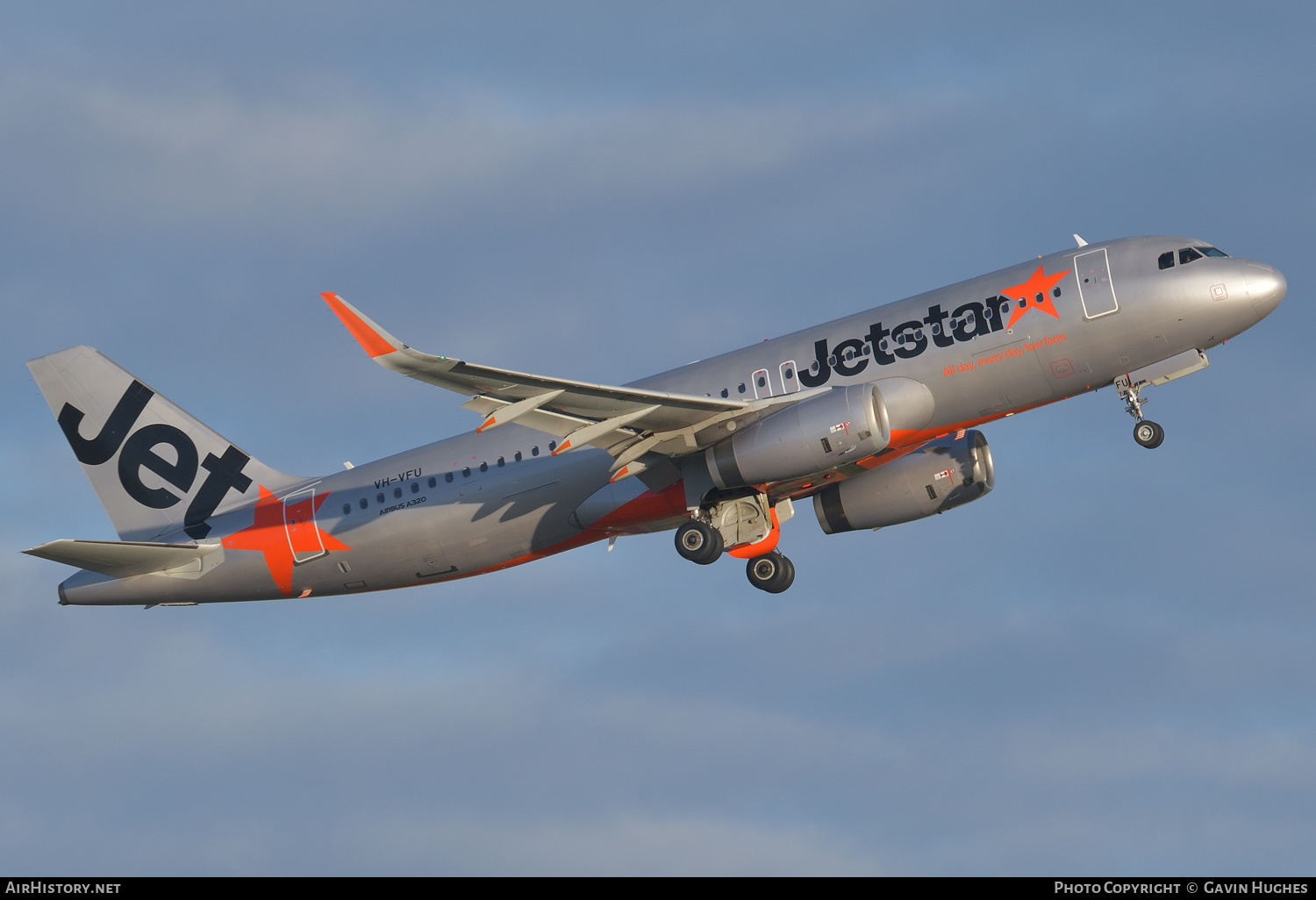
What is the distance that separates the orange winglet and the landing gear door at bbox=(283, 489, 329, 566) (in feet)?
44.8

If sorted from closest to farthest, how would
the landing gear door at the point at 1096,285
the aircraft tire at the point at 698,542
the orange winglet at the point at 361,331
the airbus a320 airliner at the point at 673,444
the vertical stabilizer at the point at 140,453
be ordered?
the orange winglet at the point at 361,331
the airbus a320 airliner at the point at 673,444
the landing gear door at the point at 1096,285
the aircraft tire at the point at 698,542
the vertical stabilizer at the point at 140,453

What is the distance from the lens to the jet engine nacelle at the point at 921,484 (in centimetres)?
4550

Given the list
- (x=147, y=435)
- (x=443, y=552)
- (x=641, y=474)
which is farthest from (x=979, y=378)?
(x=147, y=435)

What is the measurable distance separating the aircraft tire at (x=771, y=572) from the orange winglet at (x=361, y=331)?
16.4 meters

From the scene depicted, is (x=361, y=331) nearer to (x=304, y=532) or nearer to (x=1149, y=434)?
(x=304, y=532)

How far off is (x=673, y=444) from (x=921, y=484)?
907cm

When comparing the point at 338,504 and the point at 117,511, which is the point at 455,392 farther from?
the point at 117,511

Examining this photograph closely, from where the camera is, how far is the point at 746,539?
143 ft

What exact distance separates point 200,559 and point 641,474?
559 inches

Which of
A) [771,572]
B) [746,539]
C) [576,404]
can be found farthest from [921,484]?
[576,404]

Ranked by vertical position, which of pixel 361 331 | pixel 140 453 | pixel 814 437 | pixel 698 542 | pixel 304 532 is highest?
pixel 140 453

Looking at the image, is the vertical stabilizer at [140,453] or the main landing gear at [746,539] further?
the vertical stabilizer at [140,453]

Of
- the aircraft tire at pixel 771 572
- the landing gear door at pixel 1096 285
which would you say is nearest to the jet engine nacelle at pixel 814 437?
the landing gear door at pixel 1096 285

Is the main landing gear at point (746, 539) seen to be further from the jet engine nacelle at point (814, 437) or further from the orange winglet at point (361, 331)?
the orange winglet at point (361, 331)
